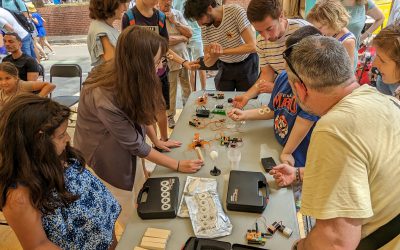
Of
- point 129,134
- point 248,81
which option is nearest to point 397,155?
point 129,134

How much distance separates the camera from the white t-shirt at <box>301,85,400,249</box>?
2.47 feet

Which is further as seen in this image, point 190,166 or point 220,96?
point 220,96

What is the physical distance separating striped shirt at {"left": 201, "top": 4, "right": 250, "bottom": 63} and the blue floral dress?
1580 mm

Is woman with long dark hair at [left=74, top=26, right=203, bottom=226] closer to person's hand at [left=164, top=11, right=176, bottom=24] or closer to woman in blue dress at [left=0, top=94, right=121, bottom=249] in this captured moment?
woman in blue dress at [left=0, top=94, right=121, bottom=249]

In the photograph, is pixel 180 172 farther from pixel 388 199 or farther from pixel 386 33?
pixel 386 33

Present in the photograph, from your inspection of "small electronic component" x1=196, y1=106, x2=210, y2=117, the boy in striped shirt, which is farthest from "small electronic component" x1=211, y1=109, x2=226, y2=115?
the boy in striped shirt

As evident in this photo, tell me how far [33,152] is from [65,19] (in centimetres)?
962

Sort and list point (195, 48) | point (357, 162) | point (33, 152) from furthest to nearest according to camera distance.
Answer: point (195, 48) < point (33, 152) < point (357, 162)

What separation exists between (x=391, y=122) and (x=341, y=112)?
0.13 meters

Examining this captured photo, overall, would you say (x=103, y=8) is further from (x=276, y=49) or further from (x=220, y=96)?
(x=276, y=49)

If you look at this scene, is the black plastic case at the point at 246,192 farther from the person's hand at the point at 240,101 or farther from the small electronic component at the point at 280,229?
the person's hand at the point at 240,101

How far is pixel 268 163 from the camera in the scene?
151cm

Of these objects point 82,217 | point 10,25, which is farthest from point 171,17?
point 82,217

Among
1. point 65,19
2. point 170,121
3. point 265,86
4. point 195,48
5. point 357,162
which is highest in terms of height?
point 357,162
